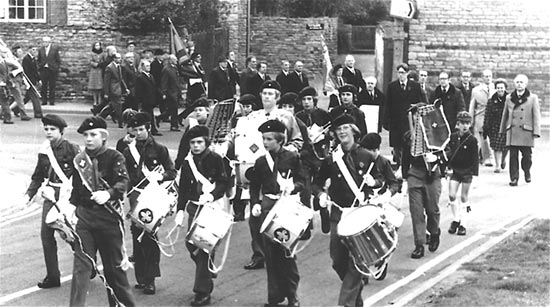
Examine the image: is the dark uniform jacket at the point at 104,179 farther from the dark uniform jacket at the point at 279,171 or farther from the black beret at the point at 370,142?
the black beret at the point at 370,142

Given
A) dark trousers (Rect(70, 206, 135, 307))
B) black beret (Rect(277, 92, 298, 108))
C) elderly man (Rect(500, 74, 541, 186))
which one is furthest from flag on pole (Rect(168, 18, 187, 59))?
dark trousers (Rect(70, 206, 135, 307))

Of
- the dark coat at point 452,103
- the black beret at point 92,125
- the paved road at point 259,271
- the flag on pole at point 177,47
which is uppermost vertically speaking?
the flag on pole at point 177,47

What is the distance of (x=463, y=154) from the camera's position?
46.1 feet

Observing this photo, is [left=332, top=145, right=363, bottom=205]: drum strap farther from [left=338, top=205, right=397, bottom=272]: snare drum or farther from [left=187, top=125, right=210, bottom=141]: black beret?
[left=187, top=125, right=210, bottom=141]: black beret

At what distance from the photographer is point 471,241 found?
45.5ft

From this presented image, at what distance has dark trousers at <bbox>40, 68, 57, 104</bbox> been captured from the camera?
2927cm

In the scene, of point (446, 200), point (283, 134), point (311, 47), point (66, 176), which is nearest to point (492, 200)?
point (446, 200)

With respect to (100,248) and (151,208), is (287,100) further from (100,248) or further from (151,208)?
(100,248)

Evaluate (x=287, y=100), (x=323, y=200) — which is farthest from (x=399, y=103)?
(x=323, y=200)

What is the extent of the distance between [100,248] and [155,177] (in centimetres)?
149

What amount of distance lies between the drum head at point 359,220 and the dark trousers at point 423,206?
10.2 ft

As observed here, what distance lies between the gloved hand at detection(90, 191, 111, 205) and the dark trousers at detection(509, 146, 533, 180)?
10.3m

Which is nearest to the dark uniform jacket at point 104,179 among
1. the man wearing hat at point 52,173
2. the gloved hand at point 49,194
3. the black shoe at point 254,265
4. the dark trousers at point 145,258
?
the man wearing hat at point 52,173

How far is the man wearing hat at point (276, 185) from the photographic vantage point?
10.6 m
